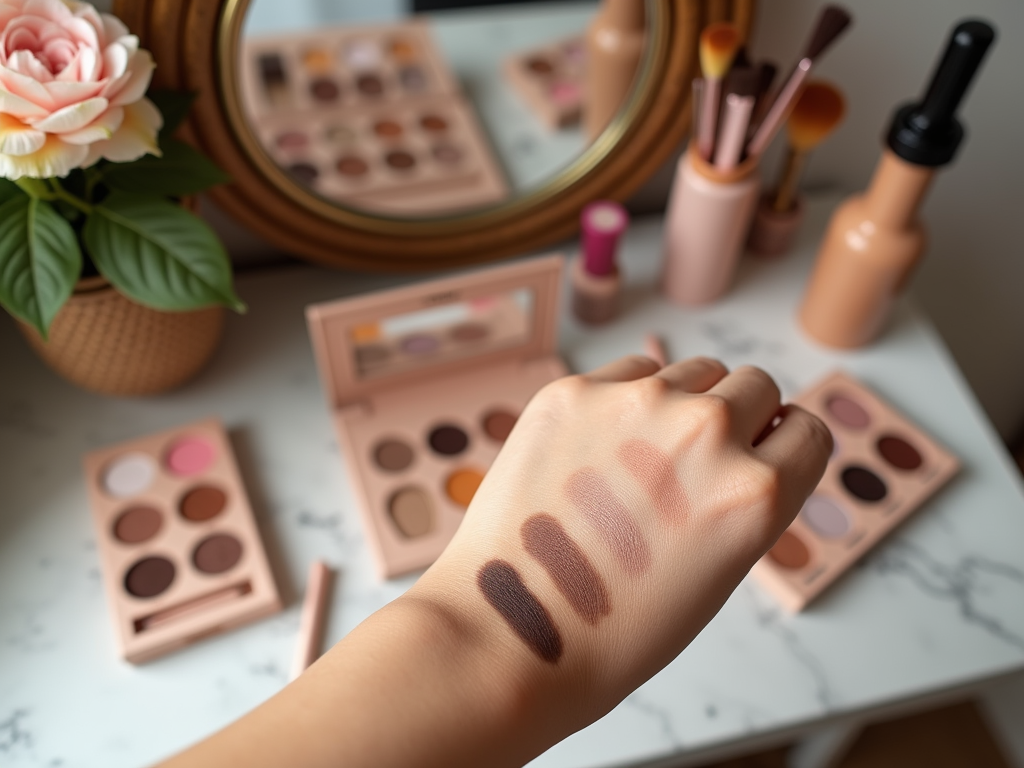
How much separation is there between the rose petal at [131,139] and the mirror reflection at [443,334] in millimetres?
209

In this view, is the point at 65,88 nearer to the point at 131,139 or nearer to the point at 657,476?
the point at 131,139

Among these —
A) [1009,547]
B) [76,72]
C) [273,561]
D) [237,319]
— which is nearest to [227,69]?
[76,72]

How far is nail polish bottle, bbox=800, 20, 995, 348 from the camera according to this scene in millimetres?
544

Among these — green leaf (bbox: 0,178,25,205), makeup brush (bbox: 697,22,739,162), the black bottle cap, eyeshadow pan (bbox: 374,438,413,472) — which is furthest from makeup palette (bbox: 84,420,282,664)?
the black bottle cap

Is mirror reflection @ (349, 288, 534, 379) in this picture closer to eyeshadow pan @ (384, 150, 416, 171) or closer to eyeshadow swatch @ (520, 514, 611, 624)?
eyeshadow pan @ (384, 150, 416, 171)

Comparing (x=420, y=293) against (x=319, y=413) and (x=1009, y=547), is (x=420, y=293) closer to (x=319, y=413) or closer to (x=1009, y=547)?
(x=319, y=413)

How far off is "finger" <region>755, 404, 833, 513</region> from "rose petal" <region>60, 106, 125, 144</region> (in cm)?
39

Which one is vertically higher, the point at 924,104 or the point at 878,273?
the point at 924,104

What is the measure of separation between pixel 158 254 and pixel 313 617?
26cm

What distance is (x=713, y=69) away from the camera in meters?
0.58

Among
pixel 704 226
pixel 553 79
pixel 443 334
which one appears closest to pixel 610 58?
pixel 553 79

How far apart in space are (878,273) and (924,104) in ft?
0.44

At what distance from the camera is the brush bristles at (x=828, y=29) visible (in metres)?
0.56

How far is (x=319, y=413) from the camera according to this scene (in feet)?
2.21
